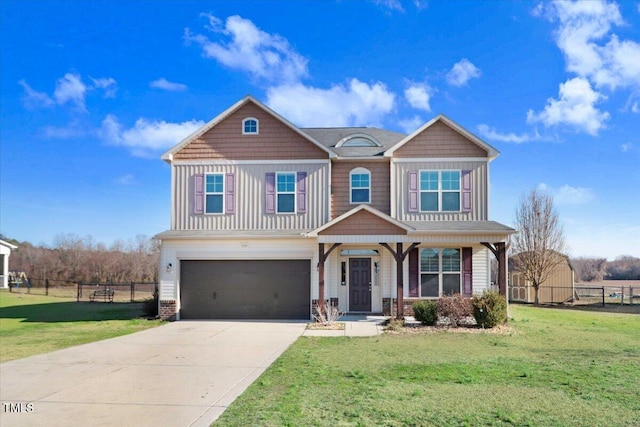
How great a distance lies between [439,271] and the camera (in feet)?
57.6

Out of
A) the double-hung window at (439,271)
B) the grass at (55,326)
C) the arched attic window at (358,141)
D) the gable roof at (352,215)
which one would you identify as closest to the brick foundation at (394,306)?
the double-hung window at (439,271)

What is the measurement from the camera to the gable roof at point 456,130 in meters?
17.5

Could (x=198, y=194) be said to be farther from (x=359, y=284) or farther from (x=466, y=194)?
(x=466, y=194)

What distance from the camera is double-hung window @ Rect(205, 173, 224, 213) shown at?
1781 centimetres

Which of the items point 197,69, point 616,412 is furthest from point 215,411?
point 197,69

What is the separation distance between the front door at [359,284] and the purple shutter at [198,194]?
19.5ft

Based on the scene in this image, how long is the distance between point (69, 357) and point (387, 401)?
7336 mm

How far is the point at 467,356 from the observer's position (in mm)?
10070

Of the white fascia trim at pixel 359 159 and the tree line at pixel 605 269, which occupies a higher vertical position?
the white fascia trim at pixel 359 159

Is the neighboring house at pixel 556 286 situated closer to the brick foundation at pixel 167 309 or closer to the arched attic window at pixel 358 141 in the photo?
the arched attic window at pixel 358 141

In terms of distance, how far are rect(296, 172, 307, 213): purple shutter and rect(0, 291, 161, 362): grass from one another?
651 cm

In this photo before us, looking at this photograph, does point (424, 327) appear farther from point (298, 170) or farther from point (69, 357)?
point (69, 357)

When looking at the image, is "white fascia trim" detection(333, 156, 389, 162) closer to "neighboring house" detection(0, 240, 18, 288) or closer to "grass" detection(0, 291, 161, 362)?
"grass" detection(0, 291, 161, 362)

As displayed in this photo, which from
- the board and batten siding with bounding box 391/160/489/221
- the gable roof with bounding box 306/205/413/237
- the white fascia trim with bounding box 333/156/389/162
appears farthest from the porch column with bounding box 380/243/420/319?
the white fascia trim with bounding box 333/156/389/162
